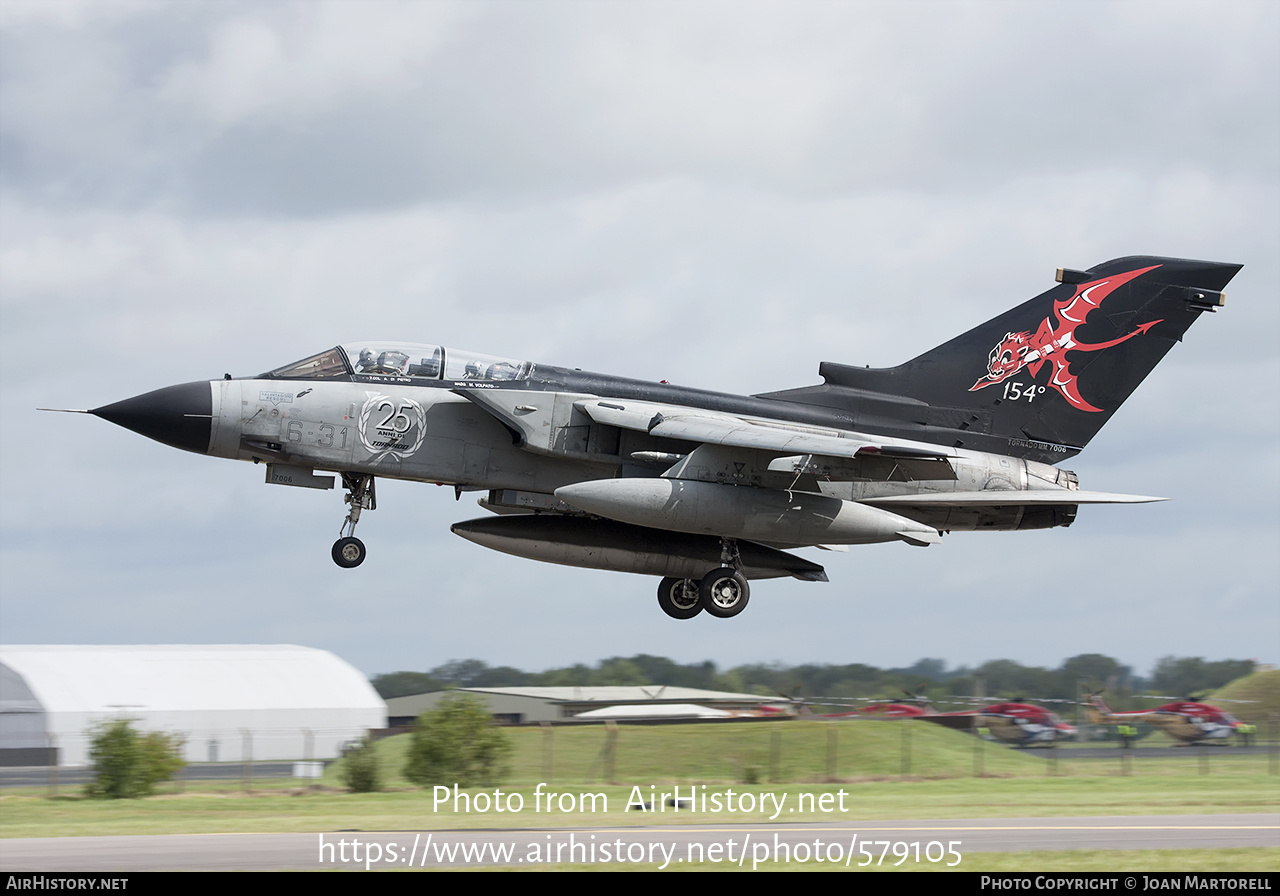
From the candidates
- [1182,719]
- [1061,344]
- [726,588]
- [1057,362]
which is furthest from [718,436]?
[1182,719]

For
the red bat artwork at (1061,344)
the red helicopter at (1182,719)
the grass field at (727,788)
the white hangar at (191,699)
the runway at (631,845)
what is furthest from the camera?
the red helicopter at (1182,719)

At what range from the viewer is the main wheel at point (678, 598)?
822 inches

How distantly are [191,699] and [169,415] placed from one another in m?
25.0

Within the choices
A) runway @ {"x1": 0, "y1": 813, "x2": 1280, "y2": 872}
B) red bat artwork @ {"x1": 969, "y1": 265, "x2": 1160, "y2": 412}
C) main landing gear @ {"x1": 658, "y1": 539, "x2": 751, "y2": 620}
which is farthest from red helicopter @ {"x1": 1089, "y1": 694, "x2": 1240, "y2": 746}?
main landing gear @ {"x1": 658, "y1": 539, "x2": 751, "y2": 620}

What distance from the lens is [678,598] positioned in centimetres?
2094

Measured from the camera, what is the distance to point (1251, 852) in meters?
16.0

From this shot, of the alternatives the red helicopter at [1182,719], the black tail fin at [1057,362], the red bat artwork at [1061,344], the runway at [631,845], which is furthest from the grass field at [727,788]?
the red helicopter at [1182,719]

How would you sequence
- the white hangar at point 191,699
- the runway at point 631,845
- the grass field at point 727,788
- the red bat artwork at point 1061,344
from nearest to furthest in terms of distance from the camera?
the runway at point 631,845, the grass field at point 727,788, the red bat artwork at point 1061,344, the white hangar at point 191,699

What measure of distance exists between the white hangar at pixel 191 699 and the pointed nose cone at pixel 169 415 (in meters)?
20.2

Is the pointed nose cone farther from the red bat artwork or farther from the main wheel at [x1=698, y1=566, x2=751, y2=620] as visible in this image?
the red bat artwork

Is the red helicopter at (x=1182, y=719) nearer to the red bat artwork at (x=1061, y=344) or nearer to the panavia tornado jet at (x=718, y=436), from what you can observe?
the red bat artwork at (x=1061, y=344)

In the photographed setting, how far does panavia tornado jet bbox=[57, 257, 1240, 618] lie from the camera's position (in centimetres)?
1839

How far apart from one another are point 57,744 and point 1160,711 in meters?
32.9

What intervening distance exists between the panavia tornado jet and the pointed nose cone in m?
0.03
